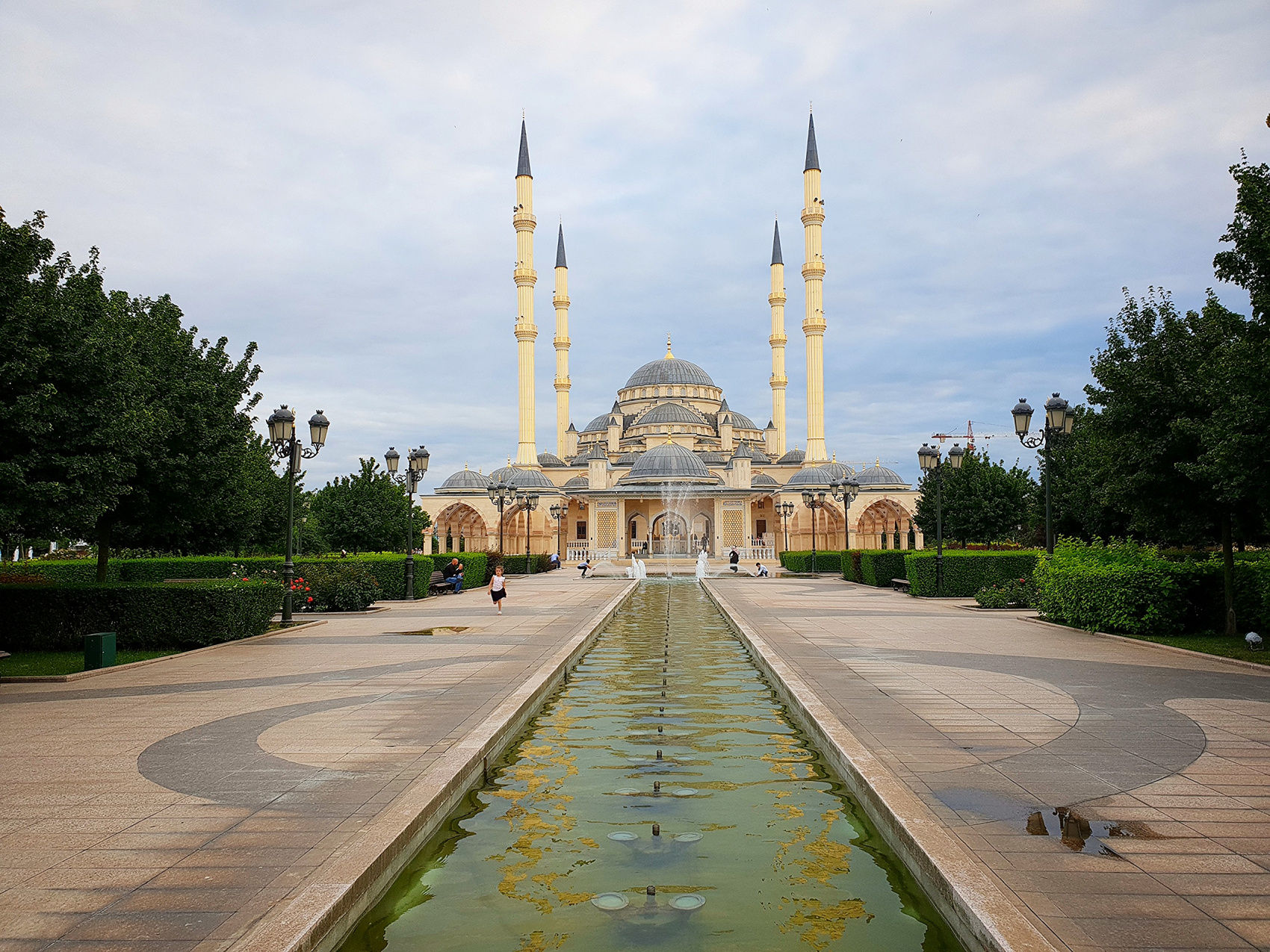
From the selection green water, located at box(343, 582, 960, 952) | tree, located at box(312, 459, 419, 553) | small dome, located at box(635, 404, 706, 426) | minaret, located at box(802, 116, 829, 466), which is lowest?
green water, located at box(343, 582, 960, 952)

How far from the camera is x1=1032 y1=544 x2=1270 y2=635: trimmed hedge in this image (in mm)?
12703

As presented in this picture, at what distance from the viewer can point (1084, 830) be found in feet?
14.5

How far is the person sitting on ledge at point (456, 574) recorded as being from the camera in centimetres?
2552

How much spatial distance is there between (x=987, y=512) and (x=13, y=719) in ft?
112

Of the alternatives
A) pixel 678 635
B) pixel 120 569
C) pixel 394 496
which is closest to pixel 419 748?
pixel 678 635

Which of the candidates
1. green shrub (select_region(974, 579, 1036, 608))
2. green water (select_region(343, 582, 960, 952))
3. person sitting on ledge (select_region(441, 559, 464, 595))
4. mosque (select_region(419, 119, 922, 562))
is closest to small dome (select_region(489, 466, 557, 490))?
mosque (select_region(419, 119, 922, 562))

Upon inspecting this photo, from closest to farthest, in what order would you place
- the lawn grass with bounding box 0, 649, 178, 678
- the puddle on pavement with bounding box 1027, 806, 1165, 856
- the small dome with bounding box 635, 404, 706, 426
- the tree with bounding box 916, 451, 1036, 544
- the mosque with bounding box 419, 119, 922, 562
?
the puddle on pavement with bounding box 1027, 806, 1165, 856
the lawn grass with bounding box 0, 649, 178, 678
the tree with bounding box 916, 451, 1036, 544
the mosque with bounding box 419, 119, 922, 562
the small dome with bounding box 635, 404, 706, 426

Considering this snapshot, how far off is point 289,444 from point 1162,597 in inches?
577

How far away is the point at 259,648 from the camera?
12539 millimetres

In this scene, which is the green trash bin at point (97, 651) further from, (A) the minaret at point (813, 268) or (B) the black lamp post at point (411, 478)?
(A) the minaret at point (813, 268)

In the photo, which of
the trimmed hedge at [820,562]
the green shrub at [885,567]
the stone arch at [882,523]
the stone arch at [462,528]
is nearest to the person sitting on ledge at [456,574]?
the green shrub at [885,567]

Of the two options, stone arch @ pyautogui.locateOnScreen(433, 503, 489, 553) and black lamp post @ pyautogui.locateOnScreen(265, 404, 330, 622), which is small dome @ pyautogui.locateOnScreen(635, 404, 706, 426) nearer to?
stone arch @ pyautogui.locateOnScreen(433, 503, 489, 553)

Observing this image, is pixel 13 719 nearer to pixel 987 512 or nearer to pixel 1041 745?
pixel 1041 745

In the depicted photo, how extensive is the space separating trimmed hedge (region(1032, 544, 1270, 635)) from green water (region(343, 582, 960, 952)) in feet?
25.6
